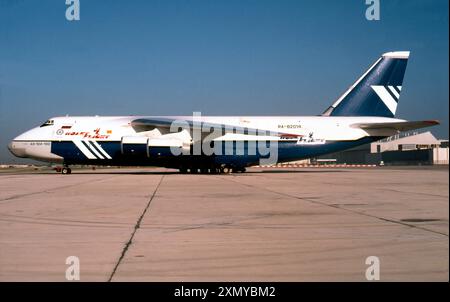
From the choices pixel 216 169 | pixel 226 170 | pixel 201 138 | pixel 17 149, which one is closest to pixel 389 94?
pixel 226 170

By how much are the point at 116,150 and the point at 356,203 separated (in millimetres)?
23851

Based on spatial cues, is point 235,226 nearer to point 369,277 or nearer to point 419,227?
point 419,227

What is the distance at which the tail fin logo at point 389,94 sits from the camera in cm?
3628

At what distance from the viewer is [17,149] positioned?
35.5 meters

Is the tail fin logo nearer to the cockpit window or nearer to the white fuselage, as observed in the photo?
the white fuselage

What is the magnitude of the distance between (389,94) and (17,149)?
2862 centimetres

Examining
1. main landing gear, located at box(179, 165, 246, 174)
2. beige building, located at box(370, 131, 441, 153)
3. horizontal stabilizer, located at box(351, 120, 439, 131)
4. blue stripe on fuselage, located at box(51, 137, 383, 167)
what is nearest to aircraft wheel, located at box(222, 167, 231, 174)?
main landing gear, located at box(179, 165, 246, 174)

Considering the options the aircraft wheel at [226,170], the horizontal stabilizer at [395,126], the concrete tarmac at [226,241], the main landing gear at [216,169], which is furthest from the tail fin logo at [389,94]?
the concrete tarmac at [226,241]

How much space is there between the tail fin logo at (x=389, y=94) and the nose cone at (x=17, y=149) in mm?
26827

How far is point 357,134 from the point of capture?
114 ft

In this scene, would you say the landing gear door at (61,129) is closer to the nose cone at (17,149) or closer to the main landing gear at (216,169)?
the nose cone at (17,149)

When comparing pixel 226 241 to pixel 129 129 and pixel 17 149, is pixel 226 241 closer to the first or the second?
pixel 129 129

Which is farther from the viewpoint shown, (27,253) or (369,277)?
(27,253)
